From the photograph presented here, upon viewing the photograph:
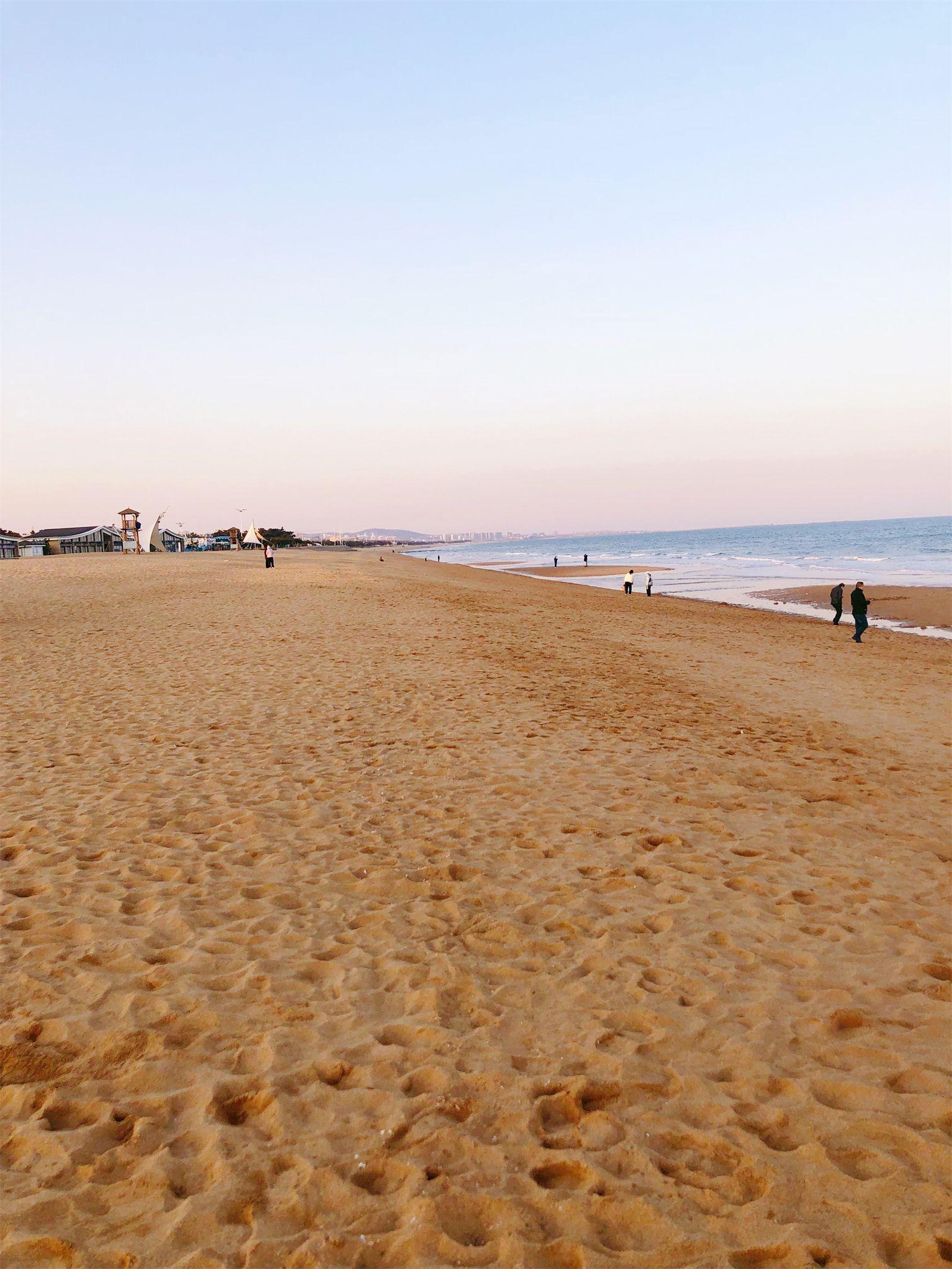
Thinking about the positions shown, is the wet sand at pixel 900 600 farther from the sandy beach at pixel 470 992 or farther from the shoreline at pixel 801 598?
the sandy beach at pixel 470 992

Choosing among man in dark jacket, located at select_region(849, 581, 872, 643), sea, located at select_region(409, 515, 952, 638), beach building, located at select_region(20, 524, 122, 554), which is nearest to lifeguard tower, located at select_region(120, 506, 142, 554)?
beach building, located at select_region(20, 524, 122, 554)

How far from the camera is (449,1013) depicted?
4.16 meters

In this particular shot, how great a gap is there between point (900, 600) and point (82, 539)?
88419mm

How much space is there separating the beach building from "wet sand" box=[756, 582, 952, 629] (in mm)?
76984

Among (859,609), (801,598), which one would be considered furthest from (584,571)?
(859,609)

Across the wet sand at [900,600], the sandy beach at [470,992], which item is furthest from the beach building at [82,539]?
the sandy beach at [470,992]

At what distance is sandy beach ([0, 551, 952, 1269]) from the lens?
2902 millimetres

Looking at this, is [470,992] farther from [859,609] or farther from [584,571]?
[584,571]

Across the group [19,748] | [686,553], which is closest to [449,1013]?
[19,748]

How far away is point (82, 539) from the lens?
295 ft

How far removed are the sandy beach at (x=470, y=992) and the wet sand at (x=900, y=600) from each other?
20137 mm

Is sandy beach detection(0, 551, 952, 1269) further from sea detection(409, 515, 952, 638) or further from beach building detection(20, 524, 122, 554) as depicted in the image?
beach building detection(20, 524, 122, 554)

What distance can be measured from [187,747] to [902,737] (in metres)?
9.64

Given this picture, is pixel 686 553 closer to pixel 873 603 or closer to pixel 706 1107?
pixel 873 603
